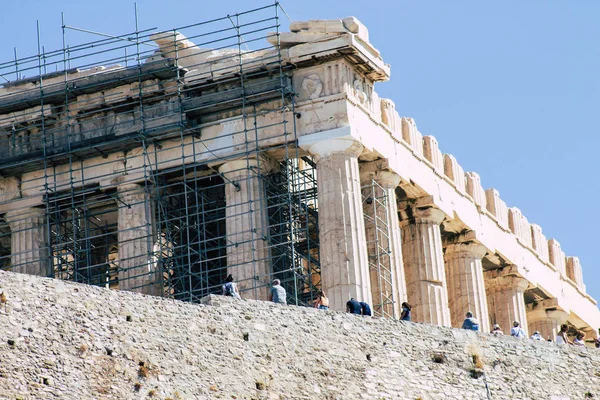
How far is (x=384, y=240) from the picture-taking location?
219ft

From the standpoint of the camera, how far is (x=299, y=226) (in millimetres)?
68250

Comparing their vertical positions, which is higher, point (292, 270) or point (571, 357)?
point (292, 270)

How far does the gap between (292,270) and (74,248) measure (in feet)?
29.0

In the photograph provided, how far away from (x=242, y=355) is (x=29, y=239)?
22693 millimetres

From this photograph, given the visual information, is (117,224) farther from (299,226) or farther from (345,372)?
(345,372)

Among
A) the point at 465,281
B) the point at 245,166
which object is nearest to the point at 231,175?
the point at 245,166

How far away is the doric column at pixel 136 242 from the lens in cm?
6675

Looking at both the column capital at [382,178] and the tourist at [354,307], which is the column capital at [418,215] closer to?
the column capital at [382,178]

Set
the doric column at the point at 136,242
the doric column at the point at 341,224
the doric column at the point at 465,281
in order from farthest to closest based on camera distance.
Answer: the doric column at the point at 465,281
the doric column at the point at 136,242
the doric column at the point at 341,224

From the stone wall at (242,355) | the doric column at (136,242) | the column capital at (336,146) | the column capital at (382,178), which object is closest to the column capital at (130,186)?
the doric column at (136,242)

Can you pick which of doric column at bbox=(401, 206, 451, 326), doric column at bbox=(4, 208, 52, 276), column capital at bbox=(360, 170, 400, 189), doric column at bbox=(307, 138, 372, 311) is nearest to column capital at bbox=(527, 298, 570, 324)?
doric column at bbox=(401, 206, 451, 326)

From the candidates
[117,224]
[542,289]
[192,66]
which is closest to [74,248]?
[117,224]

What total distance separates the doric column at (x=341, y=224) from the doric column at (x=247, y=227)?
201cm

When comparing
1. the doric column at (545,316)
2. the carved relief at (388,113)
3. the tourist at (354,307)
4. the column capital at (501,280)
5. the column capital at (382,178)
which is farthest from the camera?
the doric column at (545,316)
